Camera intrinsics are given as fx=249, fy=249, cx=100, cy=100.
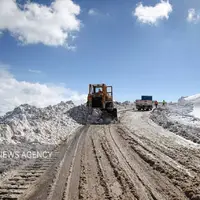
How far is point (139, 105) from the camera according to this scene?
3953 cm

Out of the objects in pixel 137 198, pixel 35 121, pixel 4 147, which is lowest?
pixel 137 198

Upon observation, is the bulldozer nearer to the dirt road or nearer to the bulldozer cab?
the bulldozer cab

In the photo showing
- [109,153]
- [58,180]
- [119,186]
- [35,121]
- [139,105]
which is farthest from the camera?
[139,105]

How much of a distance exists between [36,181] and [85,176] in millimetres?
1388

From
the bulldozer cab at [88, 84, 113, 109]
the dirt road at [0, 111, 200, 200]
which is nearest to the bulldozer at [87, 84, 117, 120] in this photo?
the bulldozer cab at [88, 84, 113, 109]

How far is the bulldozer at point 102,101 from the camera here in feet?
78.8

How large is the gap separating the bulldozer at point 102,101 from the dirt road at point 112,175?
12978mm

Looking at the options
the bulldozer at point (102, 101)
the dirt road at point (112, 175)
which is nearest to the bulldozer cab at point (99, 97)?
the bulldozer at point (102, 101)

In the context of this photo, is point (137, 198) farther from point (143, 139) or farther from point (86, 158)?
point (143, 139)

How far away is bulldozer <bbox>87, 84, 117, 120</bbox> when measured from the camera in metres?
24.0

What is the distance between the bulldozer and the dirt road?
42.6ft

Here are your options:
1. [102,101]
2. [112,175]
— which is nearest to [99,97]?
[102,101]

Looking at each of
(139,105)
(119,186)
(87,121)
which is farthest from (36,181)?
(139,105)

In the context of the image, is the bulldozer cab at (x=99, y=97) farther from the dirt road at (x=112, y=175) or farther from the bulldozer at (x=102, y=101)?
the dirt road at (x=112, y=175)
